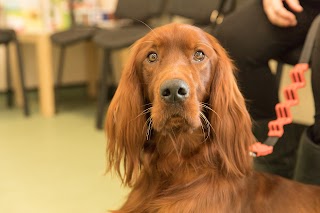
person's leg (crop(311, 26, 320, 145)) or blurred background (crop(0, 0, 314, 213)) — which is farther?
blurred background (crop(0, 0, 314, 213))

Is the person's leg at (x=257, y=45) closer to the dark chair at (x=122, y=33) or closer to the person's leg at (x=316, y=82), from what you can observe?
the person's leg at (x=316, y=82)

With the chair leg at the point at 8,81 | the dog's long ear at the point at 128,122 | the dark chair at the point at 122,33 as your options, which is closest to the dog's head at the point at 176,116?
the dog's long ear at the point at 128,122

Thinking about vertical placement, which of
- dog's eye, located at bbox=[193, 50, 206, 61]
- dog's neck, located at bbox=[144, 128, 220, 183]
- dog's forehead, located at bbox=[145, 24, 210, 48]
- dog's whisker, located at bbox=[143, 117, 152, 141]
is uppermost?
dog's forehead, located at bbox=[145, 24, 210, 48]

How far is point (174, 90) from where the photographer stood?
3.10ft

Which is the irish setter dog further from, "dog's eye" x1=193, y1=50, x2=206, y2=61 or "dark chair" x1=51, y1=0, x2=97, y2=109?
"dark chair" x1=51, y1=0, x2=97, y2=109

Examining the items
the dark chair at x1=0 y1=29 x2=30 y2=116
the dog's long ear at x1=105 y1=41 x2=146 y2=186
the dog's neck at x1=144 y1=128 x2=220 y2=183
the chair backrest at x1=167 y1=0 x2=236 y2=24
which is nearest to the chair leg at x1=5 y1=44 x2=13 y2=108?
the dark chair at x1=0 y1=29 x2=30 y2=116

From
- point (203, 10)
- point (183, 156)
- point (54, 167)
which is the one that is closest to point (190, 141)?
point (183, 156)

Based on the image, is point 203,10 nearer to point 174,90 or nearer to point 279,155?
point 279,155

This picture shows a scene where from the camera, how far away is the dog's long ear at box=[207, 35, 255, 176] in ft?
3.55

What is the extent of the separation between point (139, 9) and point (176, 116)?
2.24 m

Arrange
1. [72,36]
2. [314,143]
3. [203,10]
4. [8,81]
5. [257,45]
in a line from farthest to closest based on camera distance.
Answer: [8,81] < [72,36] < [203,10] < [257,45] < [314,143]

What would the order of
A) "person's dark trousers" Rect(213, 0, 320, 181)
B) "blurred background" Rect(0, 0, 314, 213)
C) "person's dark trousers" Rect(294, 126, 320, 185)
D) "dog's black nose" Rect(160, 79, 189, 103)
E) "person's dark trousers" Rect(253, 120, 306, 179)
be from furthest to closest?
"blurred background" Rect(0, 0, 314, 213) → "person's dark trousers" Rect(253, 120, 306, 179) → "person's dark trousers" Rect(213, 0, 320, 181) → "person's dark trousers" Rect(294, 126, 320, 185) → "dog's black nose" Rect(160, 79, 189, 103)

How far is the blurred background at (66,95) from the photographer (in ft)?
5.67

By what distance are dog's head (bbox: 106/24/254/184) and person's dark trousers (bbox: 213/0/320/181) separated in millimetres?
351
